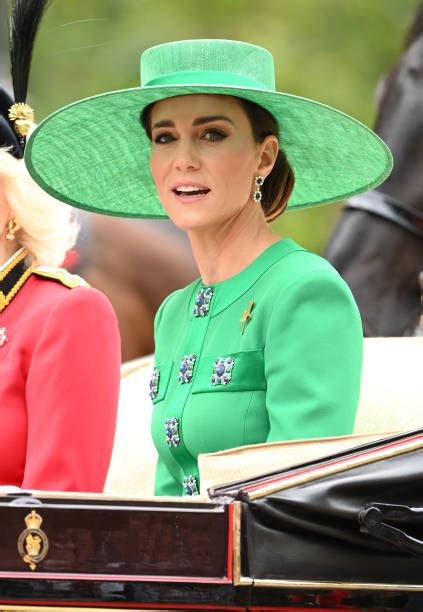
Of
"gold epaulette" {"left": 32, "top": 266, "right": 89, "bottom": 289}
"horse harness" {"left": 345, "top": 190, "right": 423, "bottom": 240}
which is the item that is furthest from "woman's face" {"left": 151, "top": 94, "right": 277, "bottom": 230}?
"horse harness" {"left": 345, "top": 190, "right": 423, "bottom": 240}

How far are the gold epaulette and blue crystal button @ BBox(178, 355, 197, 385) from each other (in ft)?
0.76

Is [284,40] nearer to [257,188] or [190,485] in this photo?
[257,188]

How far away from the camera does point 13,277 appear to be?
109 inches

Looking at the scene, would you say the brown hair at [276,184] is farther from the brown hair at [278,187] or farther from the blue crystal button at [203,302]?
the blue crystal button at [203,302]

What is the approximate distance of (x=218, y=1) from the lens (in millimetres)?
6031

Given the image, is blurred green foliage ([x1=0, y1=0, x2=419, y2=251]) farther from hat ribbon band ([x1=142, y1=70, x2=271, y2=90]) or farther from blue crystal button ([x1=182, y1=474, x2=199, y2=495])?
blue crystal button ([x1=182, y1=474, x2=199, y2=495])

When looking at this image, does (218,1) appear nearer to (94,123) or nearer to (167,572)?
(94,123)

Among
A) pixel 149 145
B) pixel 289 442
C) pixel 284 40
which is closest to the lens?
pixel 289 442

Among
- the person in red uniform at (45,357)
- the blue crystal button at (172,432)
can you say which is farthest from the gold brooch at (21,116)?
the blue crystal button at (172,432)

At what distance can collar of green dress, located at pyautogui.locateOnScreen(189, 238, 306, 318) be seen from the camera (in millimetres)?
2652

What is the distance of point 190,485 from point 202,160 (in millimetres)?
549

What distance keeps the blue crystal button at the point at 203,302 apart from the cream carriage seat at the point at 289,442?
0.37 m

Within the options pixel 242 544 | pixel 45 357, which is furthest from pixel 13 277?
pixel 242 544

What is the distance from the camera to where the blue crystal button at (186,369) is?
2.65 meters
